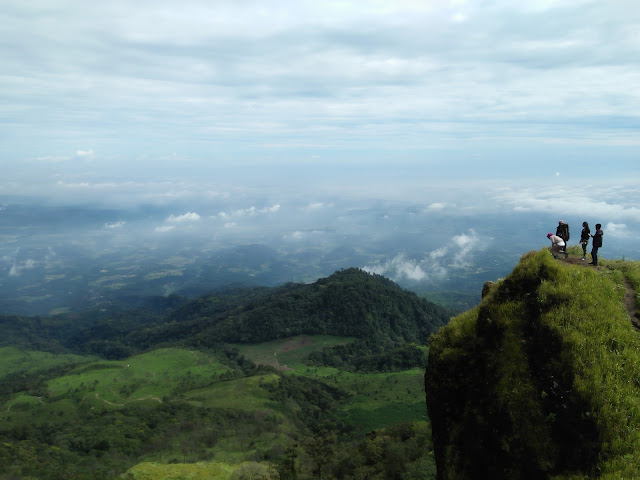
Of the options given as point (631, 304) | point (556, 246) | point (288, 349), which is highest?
point (556, 246)

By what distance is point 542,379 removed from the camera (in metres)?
12.4

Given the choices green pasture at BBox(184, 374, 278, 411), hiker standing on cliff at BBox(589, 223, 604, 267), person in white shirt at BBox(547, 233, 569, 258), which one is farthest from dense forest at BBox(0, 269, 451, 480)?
hiker standing on cliff at BBox(589, 223, 604, 267)

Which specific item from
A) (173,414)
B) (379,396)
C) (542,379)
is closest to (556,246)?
(542,379)

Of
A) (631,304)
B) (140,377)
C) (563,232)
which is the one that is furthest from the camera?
(140,377)

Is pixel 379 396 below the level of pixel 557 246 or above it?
below

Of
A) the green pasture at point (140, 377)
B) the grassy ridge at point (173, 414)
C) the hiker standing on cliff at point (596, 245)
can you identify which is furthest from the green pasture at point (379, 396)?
the hiker standing on cliff at point (596, 245)

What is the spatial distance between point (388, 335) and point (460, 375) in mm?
190855

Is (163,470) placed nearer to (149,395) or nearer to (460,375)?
(460,375)

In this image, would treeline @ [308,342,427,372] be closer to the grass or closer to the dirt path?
the grass

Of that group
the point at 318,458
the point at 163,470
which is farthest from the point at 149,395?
the point at 318,458

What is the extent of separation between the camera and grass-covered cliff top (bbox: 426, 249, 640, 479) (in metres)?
10.8

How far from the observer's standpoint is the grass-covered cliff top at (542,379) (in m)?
10.8

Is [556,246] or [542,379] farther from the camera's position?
[556,246]

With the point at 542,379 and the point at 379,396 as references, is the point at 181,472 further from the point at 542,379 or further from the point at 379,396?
the point at 379,396
